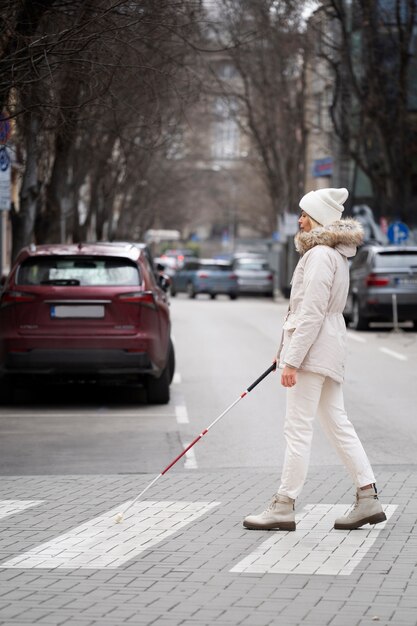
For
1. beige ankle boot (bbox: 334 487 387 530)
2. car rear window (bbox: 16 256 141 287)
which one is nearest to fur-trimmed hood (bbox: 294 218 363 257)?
beige ankle boot (bbox: 334 487 387 530)

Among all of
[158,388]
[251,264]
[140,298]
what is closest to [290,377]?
[140,298]

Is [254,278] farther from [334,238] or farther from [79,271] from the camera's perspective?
[334,238]

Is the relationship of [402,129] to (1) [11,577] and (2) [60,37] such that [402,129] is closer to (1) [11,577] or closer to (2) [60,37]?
(2) [60,37]

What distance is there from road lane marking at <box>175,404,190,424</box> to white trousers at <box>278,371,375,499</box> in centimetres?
552

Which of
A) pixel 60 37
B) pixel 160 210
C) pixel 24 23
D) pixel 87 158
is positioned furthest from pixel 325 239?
pixel 160 210

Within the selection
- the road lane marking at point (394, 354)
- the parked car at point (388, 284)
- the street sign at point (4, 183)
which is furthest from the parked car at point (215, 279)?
the street sign at point (4, 183)

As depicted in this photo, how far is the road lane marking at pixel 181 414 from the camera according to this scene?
13.3 m

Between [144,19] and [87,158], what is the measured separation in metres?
20.4

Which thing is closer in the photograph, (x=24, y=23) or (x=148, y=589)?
(x=148, y=589)

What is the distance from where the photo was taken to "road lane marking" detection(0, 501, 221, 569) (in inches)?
268

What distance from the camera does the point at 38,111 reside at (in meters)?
12.5

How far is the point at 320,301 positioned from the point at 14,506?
2.38 meters

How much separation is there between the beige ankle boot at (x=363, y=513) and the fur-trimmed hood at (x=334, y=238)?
1.31 metres

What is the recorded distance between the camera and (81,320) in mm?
13953
